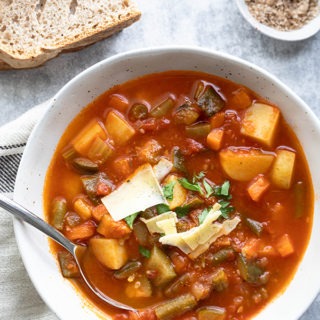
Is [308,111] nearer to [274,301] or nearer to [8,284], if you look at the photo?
[274,301]

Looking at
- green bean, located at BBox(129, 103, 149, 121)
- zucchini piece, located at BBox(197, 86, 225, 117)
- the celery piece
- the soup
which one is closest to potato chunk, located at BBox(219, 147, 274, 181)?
the soup

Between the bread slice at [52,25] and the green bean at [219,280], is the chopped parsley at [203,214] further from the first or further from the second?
the bread slice at [52,25]

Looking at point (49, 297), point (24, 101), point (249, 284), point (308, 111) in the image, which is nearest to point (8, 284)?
point (49, 297)

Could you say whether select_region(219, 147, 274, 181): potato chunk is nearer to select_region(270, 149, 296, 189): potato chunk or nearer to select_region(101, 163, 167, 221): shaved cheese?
select_region(270, 149, 296, 189): potato chunk

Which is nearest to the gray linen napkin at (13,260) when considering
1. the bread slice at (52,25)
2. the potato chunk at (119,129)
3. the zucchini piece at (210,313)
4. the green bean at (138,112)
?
the bread slice at (52,25)

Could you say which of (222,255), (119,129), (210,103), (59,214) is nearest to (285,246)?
(222,255)

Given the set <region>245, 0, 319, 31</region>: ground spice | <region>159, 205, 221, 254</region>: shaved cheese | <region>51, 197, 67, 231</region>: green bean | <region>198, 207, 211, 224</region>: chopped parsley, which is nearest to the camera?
<region>159, 205, 221, 254</region>: shaved cheese

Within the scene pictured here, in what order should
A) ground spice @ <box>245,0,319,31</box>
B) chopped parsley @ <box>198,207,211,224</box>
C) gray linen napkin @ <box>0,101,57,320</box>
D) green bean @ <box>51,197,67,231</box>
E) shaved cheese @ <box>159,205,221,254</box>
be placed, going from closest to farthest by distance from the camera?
shaved cheese @ <box>159,205,221,254</box>, chopped parsley @ <box>198,207,211,224</box>, green bean @ <box>51,197,67,231</box>, gray linen napkin @ <box>0,101,57,320</box>, ground spice @ <box>245,0,319,31</box>

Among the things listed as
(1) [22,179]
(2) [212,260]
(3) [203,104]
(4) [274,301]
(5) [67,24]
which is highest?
(5) [67,24]
